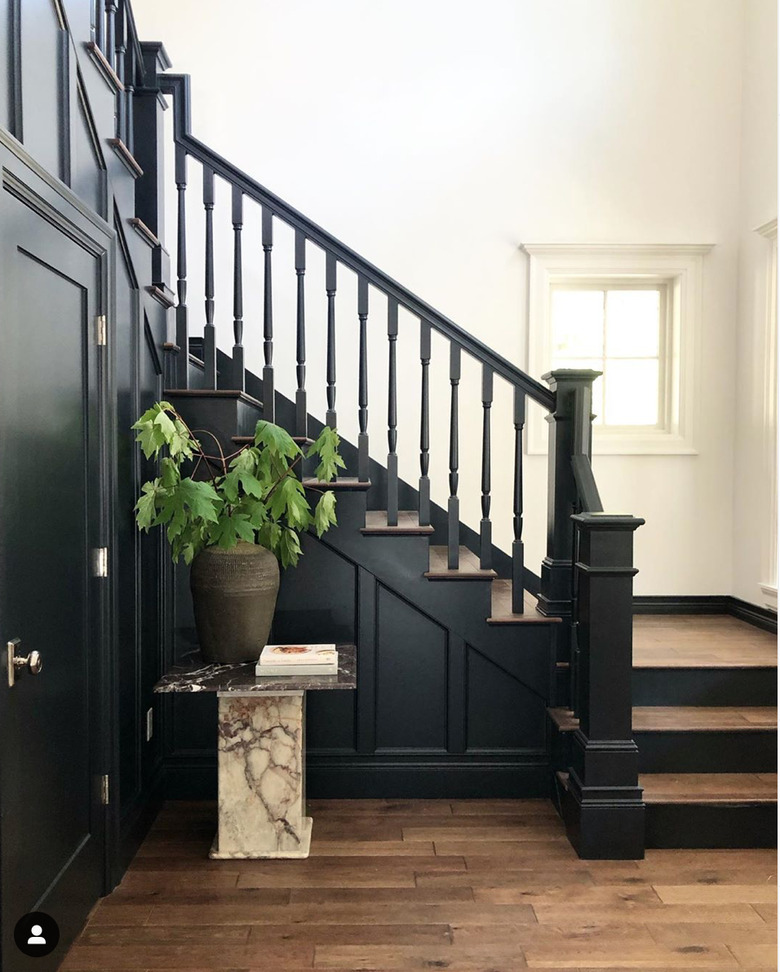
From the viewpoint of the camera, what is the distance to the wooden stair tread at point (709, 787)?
10.3 feet

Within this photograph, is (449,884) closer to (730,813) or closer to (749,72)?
(730,813)

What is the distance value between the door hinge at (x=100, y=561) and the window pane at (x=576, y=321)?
3.09 metres

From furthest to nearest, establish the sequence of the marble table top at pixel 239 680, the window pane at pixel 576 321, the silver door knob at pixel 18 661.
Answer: the window pane at pixel 576 321
the marble table top at pixel 239 680
the silver door knob at pixel 18 661

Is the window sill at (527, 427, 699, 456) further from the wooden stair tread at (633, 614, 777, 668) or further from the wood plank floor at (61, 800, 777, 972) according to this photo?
the wood plank floor at (61, 800, 777, 972)

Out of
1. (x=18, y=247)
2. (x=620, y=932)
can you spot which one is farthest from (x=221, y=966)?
(x=18, y=247)

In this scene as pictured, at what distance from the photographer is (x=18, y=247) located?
208cm

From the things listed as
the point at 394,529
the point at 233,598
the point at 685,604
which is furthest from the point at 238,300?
the point at 685,604

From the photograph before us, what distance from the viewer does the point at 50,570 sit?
7.64 ft

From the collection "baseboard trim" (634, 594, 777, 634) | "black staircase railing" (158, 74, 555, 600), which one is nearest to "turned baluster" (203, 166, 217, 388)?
"black staircase railing" (158, 74, 555, 600)

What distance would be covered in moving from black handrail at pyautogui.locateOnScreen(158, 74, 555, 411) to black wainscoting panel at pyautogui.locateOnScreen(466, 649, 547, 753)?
46.1 inches

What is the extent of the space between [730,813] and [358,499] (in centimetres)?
185

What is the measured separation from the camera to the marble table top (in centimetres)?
290

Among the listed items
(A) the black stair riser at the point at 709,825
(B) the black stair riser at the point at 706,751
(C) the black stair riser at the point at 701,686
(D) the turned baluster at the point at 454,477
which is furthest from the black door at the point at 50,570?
(C) the black stair riser at the point at 701,686

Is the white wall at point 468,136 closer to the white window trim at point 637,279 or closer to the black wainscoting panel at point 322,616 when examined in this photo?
the white window trim at point 637,279
